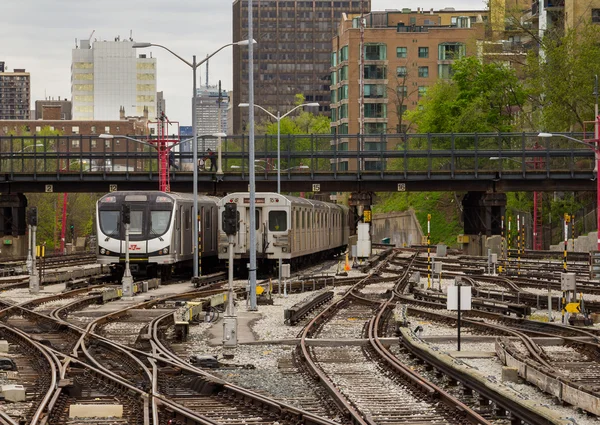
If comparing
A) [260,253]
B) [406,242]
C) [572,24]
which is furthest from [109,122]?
[260,253]

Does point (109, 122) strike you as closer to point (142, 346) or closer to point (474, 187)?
point (474, 187)

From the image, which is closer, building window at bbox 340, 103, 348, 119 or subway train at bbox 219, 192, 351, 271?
subway train at bbox 219, 192, 351, 271

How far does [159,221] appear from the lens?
1623 inches

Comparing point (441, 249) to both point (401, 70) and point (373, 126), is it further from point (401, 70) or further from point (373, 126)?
point (401, 70)

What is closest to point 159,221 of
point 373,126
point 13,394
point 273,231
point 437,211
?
point 273,231

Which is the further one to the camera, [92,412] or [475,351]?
[475,351]

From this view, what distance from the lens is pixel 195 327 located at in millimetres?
25422

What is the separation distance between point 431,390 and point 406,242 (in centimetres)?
8392

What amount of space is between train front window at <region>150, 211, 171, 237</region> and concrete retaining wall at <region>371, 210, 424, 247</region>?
52957 millimetres

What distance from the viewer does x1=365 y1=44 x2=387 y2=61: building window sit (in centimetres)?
13088

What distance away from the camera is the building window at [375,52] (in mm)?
130875

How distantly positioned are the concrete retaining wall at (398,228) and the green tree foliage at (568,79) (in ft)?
74.2

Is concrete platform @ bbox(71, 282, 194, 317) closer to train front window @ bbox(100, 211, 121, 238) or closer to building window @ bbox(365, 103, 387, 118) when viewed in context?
train front window @ bbox(100, 211, 121, 238)

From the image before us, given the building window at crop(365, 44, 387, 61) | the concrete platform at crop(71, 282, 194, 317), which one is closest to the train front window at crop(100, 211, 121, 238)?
the concrete platform at crop(71, 282, 194, 317)
